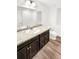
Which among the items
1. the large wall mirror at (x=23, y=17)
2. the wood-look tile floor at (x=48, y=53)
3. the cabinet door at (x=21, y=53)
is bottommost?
the wood-look tile floor at (x=48, y=53)

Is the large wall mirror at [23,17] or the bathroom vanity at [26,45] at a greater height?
the large wall mirror at [23,17]

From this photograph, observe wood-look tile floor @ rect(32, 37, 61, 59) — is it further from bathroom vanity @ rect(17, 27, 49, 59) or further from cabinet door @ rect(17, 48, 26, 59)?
cabinet door @ rect(17, 48, 26, 59)

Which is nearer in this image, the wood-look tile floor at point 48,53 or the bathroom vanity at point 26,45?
the bathroom vanity at point 26,45

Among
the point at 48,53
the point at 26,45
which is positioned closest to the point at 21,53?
the point at 26,45

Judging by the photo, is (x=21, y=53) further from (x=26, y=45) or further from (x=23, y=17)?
(x=23, y=17)

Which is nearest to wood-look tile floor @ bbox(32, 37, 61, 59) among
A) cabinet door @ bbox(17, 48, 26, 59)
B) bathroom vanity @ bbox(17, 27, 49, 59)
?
bathroom vanity @ bbox(17, 27, 49, 59)

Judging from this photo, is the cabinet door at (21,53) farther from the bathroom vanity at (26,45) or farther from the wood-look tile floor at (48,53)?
the wood-look tile floor at (48,53)

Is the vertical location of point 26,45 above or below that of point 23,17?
below

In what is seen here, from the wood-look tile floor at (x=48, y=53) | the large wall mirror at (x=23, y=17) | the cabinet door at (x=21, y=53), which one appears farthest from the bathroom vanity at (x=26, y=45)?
the large wall mirror at (x=23, y=17)
